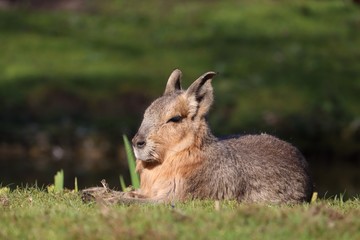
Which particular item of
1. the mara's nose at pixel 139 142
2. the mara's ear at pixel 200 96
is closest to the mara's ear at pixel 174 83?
the mara's ear at pixel 200 96

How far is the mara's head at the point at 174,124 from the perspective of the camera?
11.4 meters

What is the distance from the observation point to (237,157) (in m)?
12.1

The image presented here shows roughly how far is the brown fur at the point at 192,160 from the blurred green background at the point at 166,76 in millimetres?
13082

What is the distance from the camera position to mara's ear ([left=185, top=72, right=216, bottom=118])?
1172cm

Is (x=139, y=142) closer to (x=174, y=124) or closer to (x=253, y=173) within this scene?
(x=174, y=124)

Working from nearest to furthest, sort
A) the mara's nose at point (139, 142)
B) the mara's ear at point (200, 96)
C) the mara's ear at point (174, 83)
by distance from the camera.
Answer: the mara's nose at point (139, 142) < the mara's ear at point (200, 96) < the mara's ear at point (174, 83)

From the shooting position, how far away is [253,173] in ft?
39.8

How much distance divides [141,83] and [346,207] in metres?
25.7

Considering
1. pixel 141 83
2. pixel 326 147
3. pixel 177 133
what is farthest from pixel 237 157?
pixel 141 83

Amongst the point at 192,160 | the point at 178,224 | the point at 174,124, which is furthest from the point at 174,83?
the point at 178,224

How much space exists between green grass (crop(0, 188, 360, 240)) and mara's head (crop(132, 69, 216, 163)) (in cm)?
176

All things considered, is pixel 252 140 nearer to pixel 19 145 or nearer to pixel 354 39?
pixel 19 145

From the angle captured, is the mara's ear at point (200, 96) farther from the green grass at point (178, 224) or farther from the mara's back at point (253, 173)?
the green grass at point (178, 224)

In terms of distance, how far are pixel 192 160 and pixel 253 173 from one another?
3.31 ft
